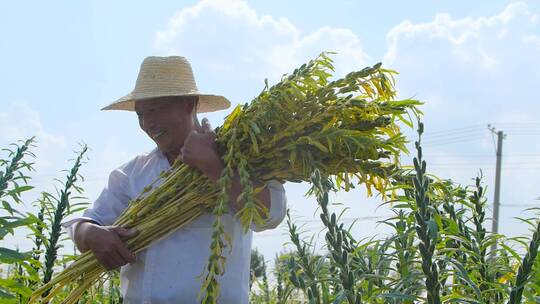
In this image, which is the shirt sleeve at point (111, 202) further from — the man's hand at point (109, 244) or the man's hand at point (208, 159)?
the man's hand at point (208, 159)

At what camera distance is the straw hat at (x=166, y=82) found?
289cm

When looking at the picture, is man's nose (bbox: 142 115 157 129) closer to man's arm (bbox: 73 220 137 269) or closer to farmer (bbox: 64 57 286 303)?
farmer (bbox: 64 57 286 303)

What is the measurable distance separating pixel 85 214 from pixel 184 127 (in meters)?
0.61

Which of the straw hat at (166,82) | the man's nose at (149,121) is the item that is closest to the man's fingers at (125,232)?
the man's nose at (149,121)

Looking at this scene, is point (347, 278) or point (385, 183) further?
point (385, 183)

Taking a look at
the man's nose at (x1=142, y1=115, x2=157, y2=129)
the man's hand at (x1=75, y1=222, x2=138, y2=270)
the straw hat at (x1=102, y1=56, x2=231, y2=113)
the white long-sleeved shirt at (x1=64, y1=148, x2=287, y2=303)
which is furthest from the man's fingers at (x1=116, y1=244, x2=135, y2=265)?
the straw hat at (x1=102, y1=56, x2=231, y2=113)

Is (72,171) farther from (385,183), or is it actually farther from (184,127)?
(385,183)

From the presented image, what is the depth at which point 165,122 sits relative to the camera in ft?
9.29

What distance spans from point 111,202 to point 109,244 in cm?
46

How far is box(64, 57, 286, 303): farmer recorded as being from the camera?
104 inches

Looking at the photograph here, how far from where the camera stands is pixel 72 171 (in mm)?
2779

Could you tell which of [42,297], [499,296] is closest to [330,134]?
[499,296]

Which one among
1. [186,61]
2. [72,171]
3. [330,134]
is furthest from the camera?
[186,61]

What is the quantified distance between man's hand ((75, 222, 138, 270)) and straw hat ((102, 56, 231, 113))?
1.83 ft
